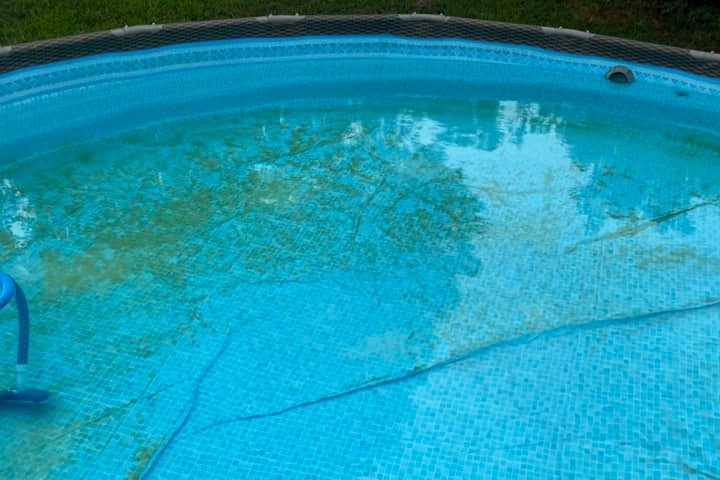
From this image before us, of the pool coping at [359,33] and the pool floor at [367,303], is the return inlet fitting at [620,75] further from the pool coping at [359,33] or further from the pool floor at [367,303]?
the pool floor at [367,303]

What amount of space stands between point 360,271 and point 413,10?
12.4ft

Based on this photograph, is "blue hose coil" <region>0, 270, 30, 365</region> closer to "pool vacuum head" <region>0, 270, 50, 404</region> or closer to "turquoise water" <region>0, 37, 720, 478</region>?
"pool vacuum head" <region>0, 270, 50, 404</region>

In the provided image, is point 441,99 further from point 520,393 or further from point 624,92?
point 520,393

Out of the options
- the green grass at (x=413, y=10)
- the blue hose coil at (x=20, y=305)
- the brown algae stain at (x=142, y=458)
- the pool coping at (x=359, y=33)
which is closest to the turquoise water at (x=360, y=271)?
the brown algae stain at (x=142, y=458)

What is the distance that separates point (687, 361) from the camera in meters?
3.76

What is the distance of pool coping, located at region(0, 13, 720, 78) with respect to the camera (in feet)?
20.9

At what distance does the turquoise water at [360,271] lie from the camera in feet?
11.1

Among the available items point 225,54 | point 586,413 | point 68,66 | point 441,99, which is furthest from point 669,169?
point 68,66

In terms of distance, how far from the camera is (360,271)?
433cm

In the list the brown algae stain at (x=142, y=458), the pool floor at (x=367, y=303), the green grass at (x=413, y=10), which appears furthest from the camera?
the green grass at (x=413, y=10)

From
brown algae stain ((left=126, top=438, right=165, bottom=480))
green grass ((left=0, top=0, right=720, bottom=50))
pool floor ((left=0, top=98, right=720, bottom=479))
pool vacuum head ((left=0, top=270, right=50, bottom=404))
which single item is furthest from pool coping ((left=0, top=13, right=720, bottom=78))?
brown algae stain ((left=126, top=438, right=165, bottom=480))

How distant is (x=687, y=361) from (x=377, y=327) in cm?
153

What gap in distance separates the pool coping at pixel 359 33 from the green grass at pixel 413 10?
244mm

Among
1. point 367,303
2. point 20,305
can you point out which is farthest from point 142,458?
point 367,303
